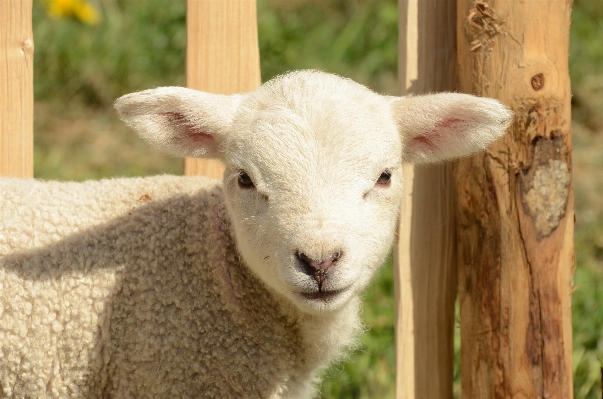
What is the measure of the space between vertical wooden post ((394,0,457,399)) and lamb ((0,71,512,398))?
531 millimetres

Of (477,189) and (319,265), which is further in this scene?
(477,189)

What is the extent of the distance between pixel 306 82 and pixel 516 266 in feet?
3.73

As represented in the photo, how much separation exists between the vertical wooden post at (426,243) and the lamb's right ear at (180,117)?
3.03 ft

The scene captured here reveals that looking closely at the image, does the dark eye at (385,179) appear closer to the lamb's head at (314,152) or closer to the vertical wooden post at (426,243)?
the lamb's head at (314,152)

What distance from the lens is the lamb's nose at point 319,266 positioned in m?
2.50

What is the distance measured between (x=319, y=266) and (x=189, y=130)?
85 cm

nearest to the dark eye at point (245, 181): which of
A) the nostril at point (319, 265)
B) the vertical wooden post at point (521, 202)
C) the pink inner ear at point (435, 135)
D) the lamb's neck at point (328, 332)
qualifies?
the nostril at point (319, 265)

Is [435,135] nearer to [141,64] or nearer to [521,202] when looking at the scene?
[521,202]

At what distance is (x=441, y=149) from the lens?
305 cm

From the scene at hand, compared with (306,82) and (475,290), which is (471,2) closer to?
(306,82)

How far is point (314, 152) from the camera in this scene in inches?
106

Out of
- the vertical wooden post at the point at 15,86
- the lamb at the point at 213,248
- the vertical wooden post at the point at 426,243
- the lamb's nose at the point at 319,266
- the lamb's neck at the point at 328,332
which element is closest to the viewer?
the lamb's nose at the point at 319,266

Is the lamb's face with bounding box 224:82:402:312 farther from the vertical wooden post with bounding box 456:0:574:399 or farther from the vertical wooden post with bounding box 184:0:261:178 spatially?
the vertical wooden post with bounding box 184:0:261:178

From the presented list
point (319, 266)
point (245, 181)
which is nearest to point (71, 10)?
point (245, 181)
